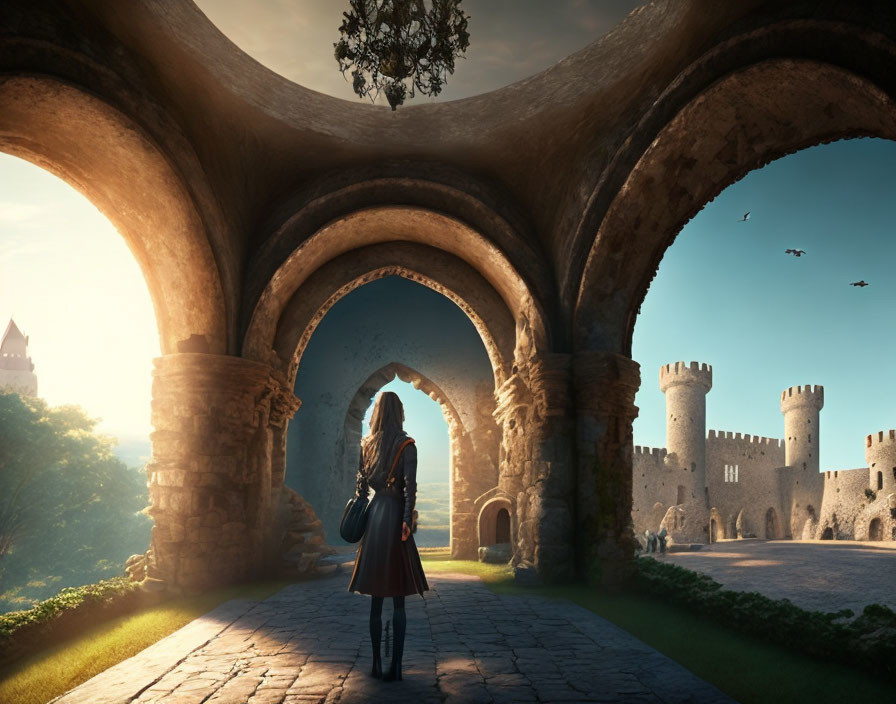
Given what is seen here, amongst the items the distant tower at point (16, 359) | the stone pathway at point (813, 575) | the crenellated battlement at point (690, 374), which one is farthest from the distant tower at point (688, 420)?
the distant tower at point (16, 359)

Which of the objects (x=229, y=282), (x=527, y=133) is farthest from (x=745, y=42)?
(x=229, y=282)

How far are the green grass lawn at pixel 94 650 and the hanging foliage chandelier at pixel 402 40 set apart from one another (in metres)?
5.83

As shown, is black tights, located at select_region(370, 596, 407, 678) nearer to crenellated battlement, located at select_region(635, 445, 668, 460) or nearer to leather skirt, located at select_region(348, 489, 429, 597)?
leather skirt, located at select_region(348, 489, 429, 597)

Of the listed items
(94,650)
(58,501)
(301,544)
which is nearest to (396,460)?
(94,650)

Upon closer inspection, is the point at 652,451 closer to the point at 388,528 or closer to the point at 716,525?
the point at 716,525

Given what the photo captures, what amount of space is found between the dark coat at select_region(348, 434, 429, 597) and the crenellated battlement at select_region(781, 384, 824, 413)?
4136cm

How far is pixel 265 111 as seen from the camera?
9.04 m

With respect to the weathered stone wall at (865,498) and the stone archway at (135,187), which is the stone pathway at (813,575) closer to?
the stone archway at (135,187)

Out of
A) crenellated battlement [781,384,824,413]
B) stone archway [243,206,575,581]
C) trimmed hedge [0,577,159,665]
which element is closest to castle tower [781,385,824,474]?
crenellated battlement [781,384,824,413]

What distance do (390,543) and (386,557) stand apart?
9 cm

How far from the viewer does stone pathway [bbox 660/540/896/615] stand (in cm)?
891

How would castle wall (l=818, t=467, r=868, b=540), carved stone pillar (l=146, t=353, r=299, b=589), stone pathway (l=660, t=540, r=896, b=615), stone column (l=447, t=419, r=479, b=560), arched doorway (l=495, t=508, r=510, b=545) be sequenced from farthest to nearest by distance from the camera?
castle wall (l=818, t=467, r=868, b=540) < stone column (l=447, t=419, r=479, b=560) < arched doorway (l=495, t=508, r=510, b=545) < stone pathway (l=660, t=540, r=896, b=615) < carved stone pillar (l=146, t=353, r=299, b=589)

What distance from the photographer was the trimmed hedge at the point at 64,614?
5078mm

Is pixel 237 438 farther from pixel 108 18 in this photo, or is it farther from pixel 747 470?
pixel 747 470
